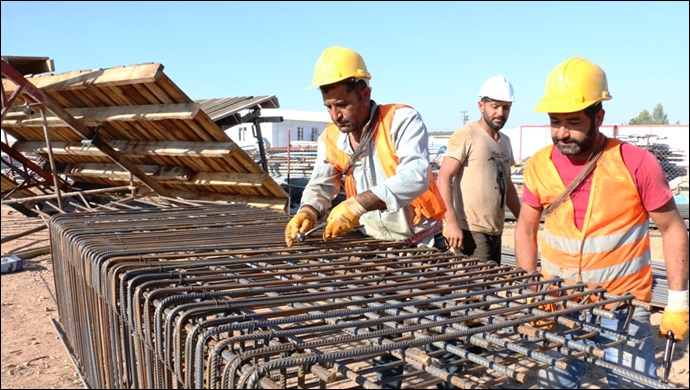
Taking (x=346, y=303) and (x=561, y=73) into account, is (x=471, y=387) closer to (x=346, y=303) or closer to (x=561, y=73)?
(x=346, y=303)

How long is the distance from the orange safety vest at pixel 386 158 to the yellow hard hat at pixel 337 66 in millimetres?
253

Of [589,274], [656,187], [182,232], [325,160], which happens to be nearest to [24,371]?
[182,232]

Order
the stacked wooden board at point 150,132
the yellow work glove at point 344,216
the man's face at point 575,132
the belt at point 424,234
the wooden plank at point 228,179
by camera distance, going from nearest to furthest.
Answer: the man's face at point 575,132 < the yellow work glove at point 344,216 < the belt at point 424,234 < the stacked wooden board at point 150,132 < the wooden plank at point 228,179

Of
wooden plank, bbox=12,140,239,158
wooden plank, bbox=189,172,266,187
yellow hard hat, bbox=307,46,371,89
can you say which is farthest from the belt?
wooden plank, bbox=189,172,266,187

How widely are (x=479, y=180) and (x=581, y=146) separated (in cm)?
170

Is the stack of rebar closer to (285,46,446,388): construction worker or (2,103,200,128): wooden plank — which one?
(285,46,446,388): construction worker

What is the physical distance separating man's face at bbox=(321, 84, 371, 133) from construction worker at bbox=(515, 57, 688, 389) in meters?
0.90

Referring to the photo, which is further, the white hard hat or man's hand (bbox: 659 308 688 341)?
the white hard hat

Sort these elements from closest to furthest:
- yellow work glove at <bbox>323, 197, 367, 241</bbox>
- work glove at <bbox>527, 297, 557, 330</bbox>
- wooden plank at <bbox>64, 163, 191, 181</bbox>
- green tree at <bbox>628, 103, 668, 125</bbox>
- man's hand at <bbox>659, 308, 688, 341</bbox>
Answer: work glove at <bbox>527, 297, 557, 330</bbox>, man's hand at <bbox>659, 308, 688, 341</bbox>, yellow work glove at <bbox>323, 197, 367, 241</bbox>, wooden plank at <bbox>64, 163, 191, 181</bbox>, green tree at <bbox>628, 103, 668, 125</bbox>

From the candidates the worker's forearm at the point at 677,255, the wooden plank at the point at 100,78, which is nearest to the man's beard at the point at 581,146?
the worker's forearm at the point at 677,255

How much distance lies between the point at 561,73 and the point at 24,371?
4.46 m

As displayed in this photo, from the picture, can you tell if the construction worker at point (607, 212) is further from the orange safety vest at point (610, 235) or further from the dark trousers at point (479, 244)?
the dark trousers at point (479, 244)

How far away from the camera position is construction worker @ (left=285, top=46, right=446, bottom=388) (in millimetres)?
2855

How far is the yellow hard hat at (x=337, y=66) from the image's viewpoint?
9.40 ft
